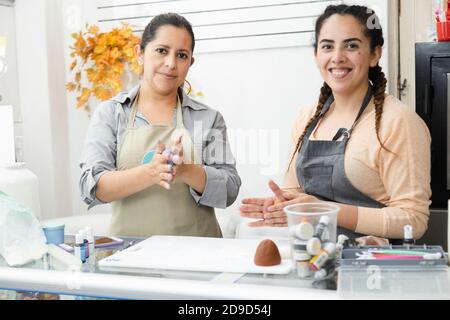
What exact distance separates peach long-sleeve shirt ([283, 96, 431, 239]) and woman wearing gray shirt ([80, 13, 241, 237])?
406 mm

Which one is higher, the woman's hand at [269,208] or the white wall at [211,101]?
the white wall at [211,101]

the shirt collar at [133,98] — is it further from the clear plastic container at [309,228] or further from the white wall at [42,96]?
the white wall at [42,96]

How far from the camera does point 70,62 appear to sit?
123 inches

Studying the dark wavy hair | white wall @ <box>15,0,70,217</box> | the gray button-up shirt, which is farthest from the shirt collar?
white wall @ <box>15,0,70,217</box>

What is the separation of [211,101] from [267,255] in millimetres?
1886

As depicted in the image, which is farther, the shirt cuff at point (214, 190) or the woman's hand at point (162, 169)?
the shirt cuff at point (214, 190)

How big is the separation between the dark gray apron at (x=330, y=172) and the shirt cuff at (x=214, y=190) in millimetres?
219

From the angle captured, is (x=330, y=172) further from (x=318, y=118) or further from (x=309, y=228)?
(x=309, y=228)

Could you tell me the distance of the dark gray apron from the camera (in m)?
1.41

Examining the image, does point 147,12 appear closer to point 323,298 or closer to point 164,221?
point 164,221

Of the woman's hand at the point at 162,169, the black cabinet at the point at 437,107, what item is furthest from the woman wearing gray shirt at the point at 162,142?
the black cabinet at the point at 437,107

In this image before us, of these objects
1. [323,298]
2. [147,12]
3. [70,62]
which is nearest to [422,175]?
[323,298]

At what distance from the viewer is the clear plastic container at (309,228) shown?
98cm

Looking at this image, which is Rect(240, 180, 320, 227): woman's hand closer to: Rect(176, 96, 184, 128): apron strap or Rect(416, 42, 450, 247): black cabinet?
Rect(176, 96, 184, 128): apron strap
